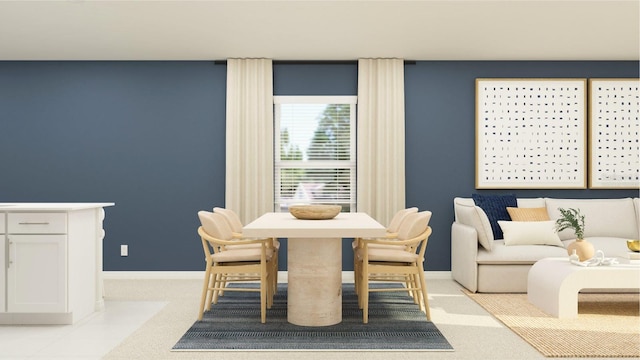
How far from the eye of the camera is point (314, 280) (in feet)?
12.7

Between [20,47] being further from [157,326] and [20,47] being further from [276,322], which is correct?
[276,322]

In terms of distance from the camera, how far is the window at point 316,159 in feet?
20.9

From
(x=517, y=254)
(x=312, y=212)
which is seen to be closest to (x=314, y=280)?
(x=312, y=212)

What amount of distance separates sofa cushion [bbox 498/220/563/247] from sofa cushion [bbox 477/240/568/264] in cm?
10

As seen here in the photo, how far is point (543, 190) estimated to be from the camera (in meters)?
6.32

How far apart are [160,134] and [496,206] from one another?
3893 mm

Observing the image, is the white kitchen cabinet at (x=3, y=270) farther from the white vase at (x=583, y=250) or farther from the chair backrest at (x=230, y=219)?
the white vase at (x=583, y=250)

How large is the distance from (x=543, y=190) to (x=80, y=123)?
545 cm

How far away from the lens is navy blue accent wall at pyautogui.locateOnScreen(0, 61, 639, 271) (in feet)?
20.7

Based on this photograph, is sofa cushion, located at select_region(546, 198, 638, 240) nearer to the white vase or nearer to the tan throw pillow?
the tan throw pillow

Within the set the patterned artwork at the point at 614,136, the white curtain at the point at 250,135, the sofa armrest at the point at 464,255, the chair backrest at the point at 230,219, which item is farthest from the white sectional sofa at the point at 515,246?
the chair backrest at the point at 230,219

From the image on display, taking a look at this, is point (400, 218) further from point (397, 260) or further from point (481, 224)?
point (397, 260)

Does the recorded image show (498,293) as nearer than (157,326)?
No

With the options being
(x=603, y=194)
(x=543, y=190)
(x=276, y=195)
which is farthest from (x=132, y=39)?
(x=603, y=194)
